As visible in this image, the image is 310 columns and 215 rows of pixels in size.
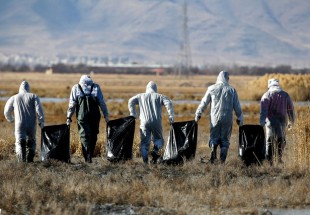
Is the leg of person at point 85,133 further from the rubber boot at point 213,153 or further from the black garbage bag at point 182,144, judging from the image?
the rubber boot at point 213,153

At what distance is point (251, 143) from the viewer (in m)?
18.1

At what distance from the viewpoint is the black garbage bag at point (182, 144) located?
18297 millimetres

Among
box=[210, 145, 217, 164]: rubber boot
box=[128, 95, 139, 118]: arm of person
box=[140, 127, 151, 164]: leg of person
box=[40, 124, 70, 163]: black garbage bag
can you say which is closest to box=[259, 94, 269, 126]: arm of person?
box=[210, 145, 217, 164]: rubber boot

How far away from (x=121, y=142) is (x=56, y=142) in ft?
3.95

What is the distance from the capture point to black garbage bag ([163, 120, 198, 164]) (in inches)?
720

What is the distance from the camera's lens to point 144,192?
581 inches

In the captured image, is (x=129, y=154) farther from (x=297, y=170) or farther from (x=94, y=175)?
Answer: (x=297, y=170)

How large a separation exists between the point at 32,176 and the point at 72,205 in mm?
3056

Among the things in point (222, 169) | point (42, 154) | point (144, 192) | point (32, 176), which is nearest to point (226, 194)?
point (144, 192)

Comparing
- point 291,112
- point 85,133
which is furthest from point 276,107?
point 85,133

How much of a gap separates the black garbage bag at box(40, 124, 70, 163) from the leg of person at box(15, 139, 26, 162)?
0.38 metres

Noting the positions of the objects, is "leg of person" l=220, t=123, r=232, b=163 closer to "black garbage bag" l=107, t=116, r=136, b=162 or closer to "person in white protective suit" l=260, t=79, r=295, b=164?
"person in white protective suit" l=260, t=79, r=295, b=164

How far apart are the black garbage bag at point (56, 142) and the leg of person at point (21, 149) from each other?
38cm

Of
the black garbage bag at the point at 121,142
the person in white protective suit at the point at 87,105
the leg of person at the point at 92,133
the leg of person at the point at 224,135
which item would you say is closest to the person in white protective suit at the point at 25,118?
the person in white protective suit at the point at 87,105
